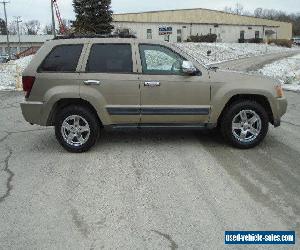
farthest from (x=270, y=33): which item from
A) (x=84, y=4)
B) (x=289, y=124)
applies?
(x=289, y=124)

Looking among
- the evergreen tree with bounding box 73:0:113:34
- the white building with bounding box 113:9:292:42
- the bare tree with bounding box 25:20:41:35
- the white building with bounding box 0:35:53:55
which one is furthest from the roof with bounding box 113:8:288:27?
the bare tree with bounding box 25:20:41:35

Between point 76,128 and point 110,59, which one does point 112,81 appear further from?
point 76,128

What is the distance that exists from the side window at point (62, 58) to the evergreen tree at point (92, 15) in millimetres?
42423

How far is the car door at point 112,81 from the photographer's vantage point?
253 inches

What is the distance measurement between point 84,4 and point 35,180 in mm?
45524

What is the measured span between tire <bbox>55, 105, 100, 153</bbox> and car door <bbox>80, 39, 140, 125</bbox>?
0.21 metres

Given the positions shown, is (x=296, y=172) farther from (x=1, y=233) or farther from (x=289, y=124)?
(x=1, y=233)

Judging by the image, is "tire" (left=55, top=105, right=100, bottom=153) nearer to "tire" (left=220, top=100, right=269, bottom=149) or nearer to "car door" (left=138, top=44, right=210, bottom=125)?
"car door" (left=138, top=44, right=210, bottom=125)

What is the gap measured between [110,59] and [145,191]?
2.54 metres

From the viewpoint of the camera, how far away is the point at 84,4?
47781mm

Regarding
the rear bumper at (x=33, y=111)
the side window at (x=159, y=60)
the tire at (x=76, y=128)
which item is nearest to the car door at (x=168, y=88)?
the side window at (x=159, y=60)

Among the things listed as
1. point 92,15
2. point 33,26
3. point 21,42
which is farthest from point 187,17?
point 33,26

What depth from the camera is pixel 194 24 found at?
278 ft

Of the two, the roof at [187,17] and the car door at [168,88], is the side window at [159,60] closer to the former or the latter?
the car door at [168,88]
